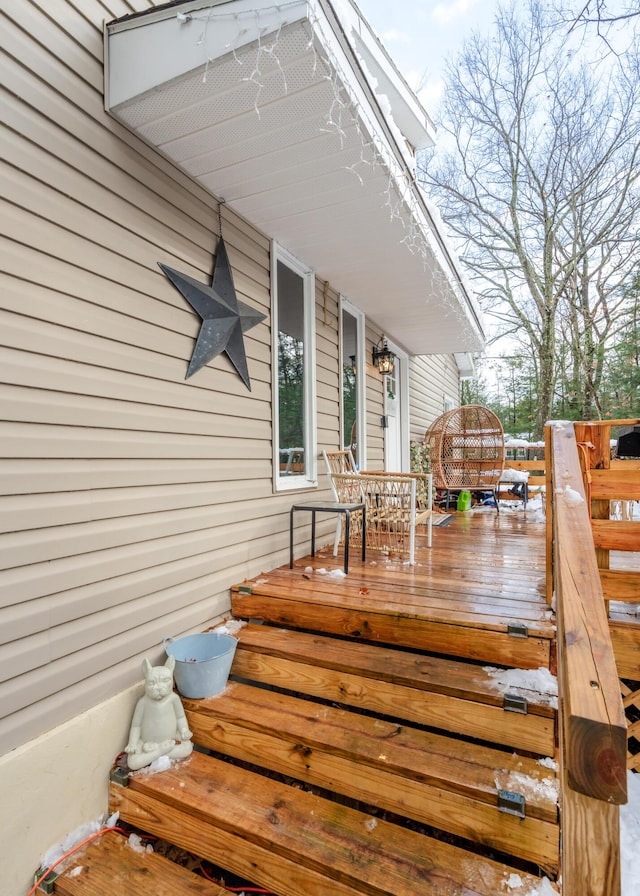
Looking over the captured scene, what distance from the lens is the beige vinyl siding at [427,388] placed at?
7.19m

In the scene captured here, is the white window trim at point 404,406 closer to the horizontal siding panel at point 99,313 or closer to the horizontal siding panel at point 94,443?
the horizontal siding panel at point 94,443

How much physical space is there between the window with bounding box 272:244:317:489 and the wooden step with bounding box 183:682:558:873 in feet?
5.16

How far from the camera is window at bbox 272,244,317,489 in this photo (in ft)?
11.0

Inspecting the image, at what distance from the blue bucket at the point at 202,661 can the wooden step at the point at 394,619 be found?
1.18 feet

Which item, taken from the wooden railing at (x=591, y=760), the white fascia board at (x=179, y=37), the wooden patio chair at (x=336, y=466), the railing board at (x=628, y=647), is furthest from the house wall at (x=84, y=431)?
the railing board at (x=628, y=647)

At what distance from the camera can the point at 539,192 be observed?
420 inches

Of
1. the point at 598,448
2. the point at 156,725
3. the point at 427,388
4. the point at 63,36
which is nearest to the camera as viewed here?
the point at 63,36

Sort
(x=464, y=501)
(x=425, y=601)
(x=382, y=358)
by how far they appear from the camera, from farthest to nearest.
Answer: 1. (x=464, y=501)
2. (x=382, y=358)
3. (x=425, y=601)

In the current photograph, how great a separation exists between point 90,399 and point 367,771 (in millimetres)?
1842

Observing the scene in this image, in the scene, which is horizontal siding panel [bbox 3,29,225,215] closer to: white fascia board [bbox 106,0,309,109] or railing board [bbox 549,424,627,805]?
white fascia board [bbox 106,0,309,109]

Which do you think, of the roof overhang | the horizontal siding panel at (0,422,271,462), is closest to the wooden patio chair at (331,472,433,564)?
the horizontal siding panel at (0,422,271,462)

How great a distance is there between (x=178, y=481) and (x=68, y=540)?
66cm

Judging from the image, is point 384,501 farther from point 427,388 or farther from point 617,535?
point 427,388

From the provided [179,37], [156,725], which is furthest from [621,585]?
[179,37]
